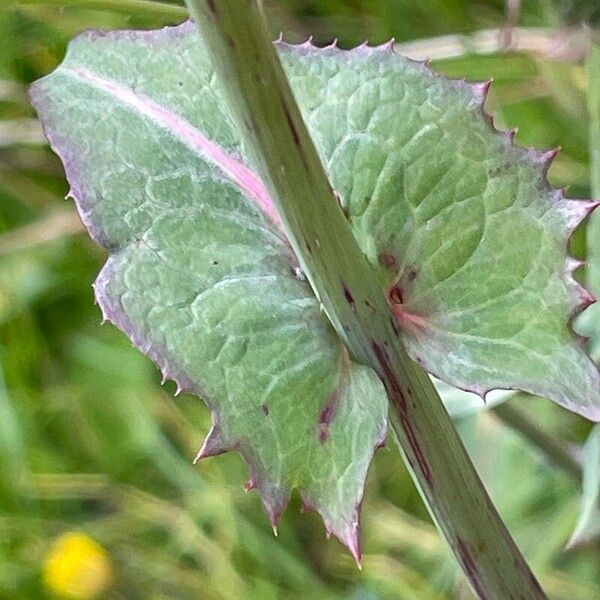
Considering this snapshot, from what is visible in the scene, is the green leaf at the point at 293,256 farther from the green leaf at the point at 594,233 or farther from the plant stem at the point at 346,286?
the green leaf at the point at 594,233

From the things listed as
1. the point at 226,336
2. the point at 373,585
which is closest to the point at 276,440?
the point at 226,336

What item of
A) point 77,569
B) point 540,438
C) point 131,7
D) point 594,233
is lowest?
point 77,569

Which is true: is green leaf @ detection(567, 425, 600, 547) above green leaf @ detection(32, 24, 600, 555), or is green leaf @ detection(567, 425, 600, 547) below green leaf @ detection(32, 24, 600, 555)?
below

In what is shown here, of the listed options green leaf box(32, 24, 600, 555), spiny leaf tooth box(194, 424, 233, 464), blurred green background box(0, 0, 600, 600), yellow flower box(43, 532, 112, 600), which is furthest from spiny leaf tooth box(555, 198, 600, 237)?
yellow flower box(43, 532, 112, 600)

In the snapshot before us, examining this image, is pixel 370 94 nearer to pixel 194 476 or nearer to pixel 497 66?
pixel 497 66

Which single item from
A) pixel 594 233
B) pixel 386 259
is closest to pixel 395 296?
pixel 386 259

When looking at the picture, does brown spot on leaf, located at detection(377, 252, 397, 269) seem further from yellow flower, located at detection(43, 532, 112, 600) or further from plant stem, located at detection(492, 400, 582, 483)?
yellow flower, located at detection(43, 532, 112, 600)

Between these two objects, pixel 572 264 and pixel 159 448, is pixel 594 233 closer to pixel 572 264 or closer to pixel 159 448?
pixel 572 264
